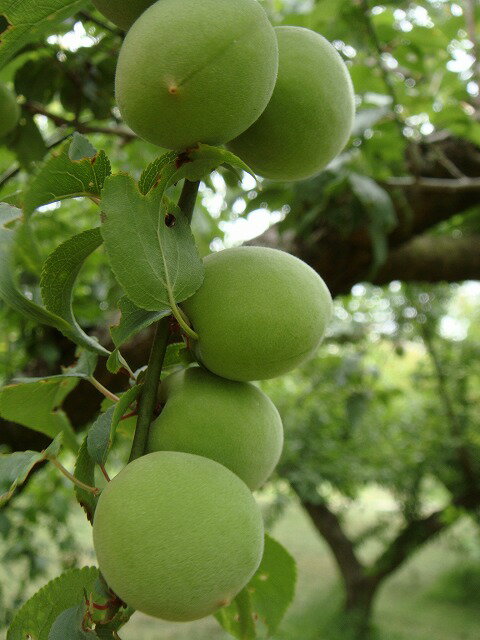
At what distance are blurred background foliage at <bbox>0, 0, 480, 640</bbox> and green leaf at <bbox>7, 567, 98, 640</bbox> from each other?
196mm

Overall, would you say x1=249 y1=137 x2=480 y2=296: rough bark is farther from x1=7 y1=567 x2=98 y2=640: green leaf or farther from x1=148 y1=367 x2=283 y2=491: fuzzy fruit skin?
x1=7 y1=567 x2=98 y2=640: green leaf

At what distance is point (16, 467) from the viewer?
573mm

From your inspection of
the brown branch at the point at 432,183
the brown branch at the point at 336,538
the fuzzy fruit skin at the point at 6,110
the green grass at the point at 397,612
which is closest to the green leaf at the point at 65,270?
the fuzzy fruit skin at the point at 6,110

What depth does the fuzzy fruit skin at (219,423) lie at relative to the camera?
0.59 m

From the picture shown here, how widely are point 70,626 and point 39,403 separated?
281 millimetres

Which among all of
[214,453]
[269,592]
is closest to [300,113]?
[214,453]

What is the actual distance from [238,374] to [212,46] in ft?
0.96

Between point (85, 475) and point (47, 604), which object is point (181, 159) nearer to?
point (85, 475)

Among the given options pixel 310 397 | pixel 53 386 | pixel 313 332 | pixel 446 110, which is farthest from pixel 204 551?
pixel 310 397

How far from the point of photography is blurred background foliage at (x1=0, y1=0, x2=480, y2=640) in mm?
1418

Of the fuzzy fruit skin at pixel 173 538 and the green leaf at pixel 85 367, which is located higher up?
the fuzzy fruit skin at pixel 173 538

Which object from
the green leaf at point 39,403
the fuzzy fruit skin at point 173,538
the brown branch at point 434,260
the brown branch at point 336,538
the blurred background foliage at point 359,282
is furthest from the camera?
the brown branch at point 336,538

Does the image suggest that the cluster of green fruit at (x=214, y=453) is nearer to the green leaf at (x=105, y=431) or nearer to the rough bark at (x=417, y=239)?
the green leaf at (x=105, y=431)

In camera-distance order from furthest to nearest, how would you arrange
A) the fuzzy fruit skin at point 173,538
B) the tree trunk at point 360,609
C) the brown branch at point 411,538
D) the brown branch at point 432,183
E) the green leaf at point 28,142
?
the tree trunk at point 360,609, the brown branch at point 411,538, the brown branch at point 432,183, the green leaf at point 28,142, the fuzzy fruit skin at point 173,538
